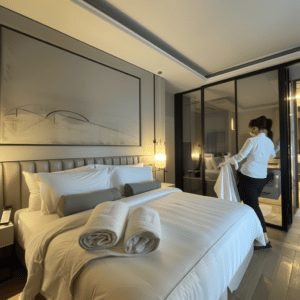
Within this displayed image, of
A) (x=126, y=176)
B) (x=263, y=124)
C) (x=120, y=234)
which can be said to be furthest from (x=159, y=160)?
(x=120, y=234)

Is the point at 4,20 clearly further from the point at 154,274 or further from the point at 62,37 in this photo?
the point at 154,274

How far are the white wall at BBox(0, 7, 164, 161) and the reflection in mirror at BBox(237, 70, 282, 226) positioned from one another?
1.59 metres

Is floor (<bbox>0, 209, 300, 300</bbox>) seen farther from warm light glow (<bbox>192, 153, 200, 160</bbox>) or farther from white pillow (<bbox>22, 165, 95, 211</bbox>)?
warm light glow (<bbox>192, 153, 200, 160</bbox>)

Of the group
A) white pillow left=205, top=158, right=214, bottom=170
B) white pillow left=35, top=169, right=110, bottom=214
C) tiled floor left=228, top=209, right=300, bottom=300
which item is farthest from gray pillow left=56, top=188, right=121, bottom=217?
white pillow left=205, top=158, right=214, bottom=170

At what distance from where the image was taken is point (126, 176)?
2320 millimetres

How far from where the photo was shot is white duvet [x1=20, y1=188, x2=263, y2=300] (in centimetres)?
80

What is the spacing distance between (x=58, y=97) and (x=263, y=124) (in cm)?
285

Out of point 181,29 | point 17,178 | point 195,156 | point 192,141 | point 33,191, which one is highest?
point 181,29

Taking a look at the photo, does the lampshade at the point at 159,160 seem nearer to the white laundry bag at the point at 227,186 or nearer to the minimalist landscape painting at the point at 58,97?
the minimalist landscape painting at the point at 58,97

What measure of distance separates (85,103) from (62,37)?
0.81 m

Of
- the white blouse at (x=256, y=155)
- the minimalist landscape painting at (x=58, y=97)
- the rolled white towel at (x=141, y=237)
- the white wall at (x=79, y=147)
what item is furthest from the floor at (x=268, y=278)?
the minimalist landscape painting at (x=58, y=97)

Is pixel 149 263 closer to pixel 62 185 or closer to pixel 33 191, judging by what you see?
pixel 62 185

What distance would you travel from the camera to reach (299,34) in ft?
7.66

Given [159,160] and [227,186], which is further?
[159,160]
